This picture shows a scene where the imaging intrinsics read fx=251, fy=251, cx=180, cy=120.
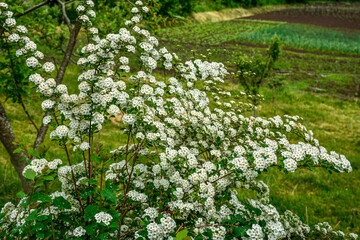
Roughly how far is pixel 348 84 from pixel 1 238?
50.0 ft

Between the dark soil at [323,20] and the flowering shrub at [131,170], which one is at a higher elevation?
the flowering shrub at [131,170]

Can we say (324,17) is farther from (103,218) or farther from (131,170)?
(103,218)

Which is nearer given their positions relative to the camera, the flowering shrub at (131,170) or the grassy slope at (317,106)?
the flowering shrub at (131,170)

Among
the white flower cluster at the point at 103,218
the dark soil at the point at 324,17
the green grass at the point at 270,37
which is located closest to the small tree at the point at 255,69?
the white flower cluster at the point at 103,218

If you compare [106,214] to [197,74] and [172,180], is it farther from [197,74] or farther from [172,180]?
[197,74]

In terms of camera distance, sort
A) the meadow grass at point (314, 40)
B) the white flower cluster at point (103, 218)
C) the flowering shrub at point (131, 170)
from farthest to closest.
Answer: the meadow grass at point (314, 40), the flowering shrub at point (131, 170), the white flower cluster at point (103, 218)

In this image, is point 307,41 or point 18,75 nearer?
point 18,75

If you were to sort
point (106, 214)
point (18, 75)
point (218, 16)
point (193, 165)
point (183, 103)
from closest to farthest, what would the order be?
1. point (106, 214)
2. point (193, 165)
3. point (183, 103)
4. point (18, 75)
5. point (218, 16)

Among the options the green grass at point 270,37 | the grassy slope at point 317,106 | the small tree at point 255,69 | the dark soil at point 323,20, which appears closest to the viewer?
the grassy slope at point 317,106

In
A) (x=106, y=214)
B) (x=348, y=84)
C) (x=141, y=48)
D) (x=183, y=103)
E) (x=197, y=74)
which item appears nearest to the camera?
(x=106, y=214)

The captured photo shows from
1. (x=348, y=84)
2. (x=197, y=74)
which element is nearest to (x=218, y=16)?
(x=348, y=84)

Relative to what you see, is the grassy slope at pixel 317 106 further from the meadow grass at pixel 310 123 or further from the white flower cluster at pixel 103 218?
the white flower cluster at pixel 103 218

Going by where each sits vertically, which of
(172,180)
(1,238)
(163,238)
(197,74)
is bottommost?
(1,238)

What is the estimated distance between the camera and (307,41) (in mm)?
20516
